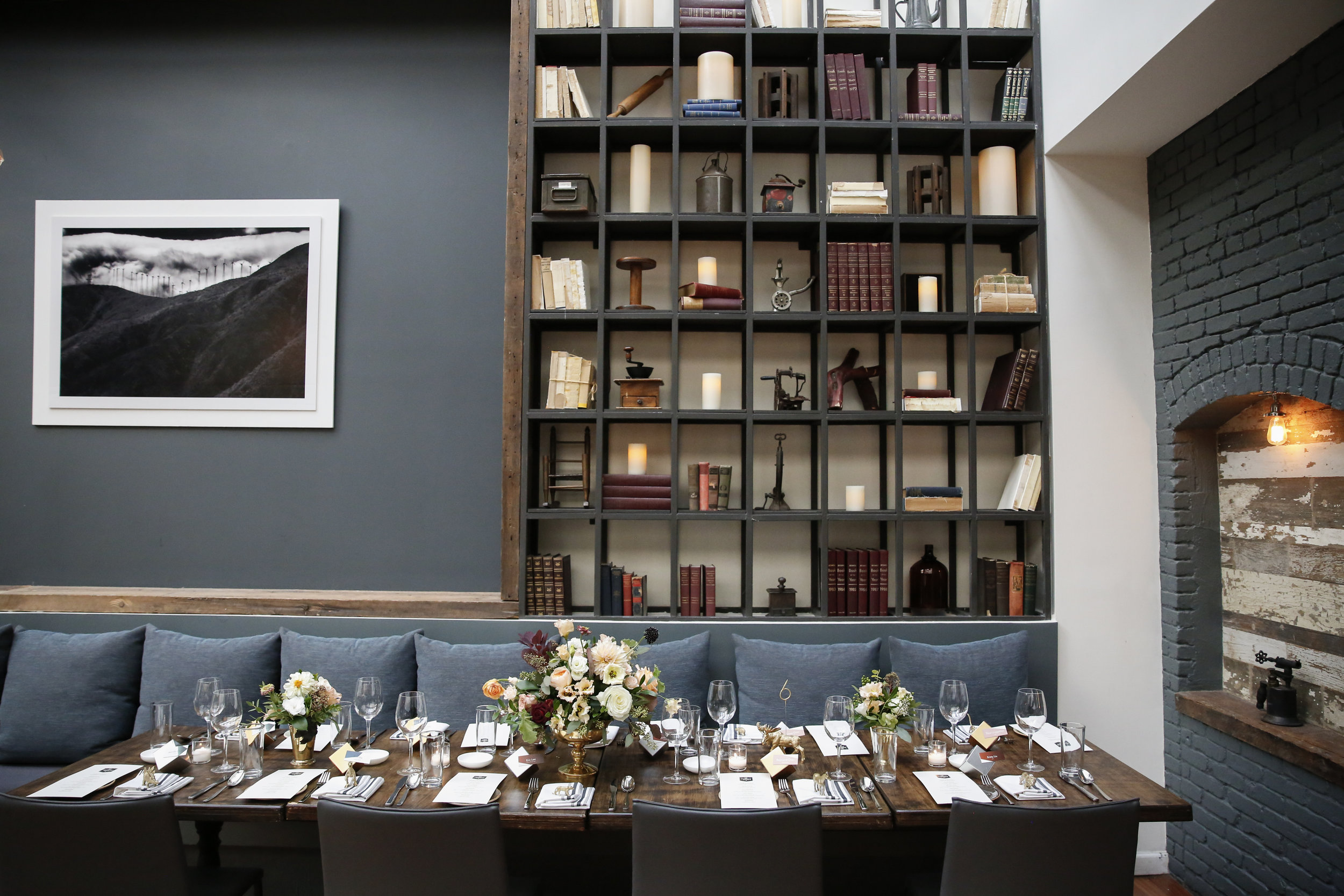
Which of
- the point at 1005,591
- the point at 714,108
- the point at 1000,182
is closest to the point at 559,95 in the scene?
the point at 714,108

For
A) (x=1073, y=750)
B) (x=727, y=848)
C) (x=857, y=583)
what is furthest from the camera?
(x=857, y=583)

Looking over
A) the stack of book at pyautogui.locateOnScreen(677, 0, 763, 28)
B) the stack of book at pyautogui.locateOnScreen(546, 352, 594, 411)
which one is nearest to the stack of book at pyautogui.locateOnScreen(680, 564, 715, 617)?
the stack of book at pyautogui.locateOnScreen(546, 352, 594, 411)

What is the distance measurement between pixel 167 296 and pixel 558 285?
2003 mm

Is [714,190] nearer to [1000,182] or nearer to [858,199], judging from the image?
[858,199]

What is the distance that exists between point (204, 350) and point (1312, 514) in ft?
15.3

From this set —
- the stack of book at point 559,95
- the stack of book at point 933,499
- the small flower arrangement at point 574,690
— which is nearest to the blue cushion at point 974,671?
the stack of book at point 933,499

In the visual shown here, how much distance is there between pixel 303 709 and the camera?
223cm

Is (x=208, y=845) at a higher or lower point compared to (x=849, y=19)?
lower

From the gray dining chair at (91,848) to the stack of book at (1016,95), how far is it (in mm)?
3904

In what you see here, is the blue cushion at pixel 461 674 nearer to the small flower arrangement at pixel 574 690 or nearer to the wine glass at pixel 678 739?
the small flower arrangement at pixel 574 690

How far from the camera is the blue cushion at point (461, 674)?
2.94 metres

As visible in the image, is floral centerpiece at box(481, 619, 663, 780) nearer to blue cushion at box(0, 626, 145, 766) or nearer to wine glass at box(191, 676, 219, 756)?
wine glass at box(191, 676, 219, 756)

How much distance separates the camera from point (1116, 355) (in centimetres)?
330

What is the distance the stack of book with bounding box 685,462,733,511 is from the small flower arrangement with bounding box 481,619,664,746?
1193 millimetres
